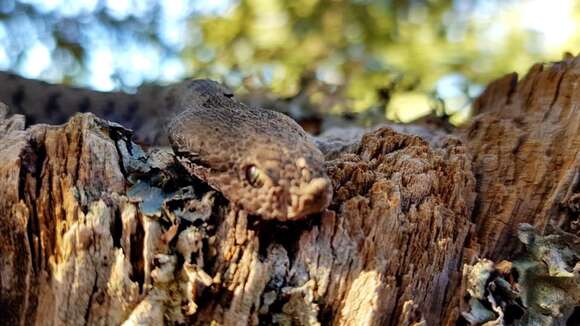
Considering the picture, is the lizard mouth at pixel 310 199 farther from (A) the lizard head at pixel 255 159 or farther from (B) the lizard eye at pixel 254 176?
(B) the lizard eye at pixel 254 176

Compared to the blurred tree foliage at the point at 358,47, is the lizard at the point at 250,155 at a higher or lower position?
lower

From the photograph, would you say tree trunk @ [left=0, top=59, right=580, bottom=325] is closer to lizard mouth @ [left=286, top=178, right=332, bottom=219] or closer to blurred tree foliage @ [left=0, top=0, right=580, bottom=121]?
lizard mouth @ [left=286, top=178, right=332, bottom=219]

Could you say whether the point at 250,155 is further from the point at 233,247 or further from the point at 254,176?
the point at 233,247

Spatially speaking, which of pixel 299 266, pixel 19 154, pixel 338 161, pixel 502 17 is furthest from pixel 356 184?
pixel 502 17

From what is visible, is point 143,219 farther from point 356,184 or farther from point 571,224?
point 571,224

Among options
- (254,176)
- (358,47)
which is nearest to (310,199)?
(254,176)

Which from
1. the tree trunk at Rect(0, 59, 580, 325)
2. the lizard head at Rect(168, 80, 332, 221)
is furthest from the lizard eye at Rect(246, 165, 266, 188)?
the tree trunk at Rect(0, 59, 580, 325)

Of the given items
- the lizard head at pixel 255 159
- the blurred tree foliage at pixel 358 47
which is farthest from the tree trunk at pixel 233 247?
the blurred tree foliage at pixel 358 47
